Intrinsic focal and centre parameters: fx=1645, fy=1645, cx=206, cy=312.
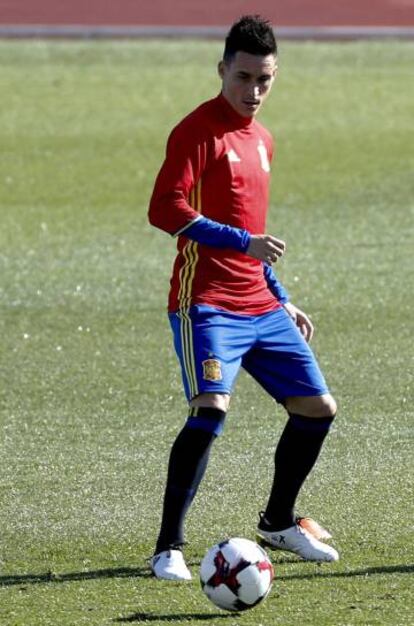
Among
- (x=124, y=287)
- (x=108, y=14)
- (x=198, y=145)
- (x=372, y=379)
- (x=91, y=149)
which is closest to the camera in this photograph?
(x=198, y=145)

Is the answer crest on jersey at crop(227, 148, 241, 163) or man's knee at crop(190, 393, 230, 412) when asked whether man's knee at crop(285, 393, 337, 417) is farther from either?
crest on jersey at crop(227, 148, 241, 163)

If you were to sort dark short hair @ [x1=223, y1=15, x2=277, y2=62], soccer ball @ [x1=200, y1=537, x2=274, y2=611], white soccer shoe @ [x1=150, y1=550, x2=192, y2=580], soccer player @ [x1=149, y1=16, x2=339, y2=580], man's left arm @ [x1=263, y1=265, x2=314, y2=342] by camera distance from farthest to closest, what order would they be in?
man's left arm @ [x1=263, y1=265, x2=314, y2=342], dark short hair @ [x1=223, y1=15, x2=277, y2=62], soccer player @ [x1=149, y1=16, x2=339, y2=580], white soccer shoe @ [x1=150, y1=550, x2=192, y2=580], soccer ball @ [x1=200, y1=537, x2=274, y2=611]

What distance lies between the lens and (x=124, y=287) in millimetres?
14023

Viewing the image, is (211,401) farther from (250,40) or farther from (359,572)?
(250,40)

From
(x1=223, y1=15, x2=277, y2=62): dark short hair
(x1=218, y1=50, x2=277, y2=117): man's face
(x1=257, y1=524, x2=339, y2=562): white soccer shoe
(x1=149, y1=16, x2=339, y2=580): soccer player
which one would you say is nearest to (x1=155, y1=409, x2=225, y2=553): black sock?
(x1=149, y1=16, x2=339, y2=580): soccer player

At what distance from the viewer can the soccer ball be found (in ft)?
20.4

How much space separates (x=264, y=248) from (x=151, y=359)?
191 inches

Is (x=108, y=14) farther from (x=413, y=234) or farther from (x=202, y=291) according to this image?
(x=202, y=291)

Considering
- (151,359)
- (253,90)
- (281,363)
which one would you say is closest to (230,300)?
(281,363)

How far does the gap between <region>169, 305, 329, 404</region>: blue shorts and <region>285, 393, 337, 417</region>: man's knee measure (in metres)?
0.03

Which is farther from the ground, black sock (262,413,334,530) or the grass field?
black sock (262,413,334,530)

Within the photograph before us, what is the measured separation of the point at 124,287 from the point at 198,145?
23.5 feet

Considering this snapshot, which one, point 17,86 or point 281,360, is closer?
point 281,360

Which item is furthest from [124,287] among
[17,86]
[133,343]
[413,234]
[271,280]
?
[17,86]
